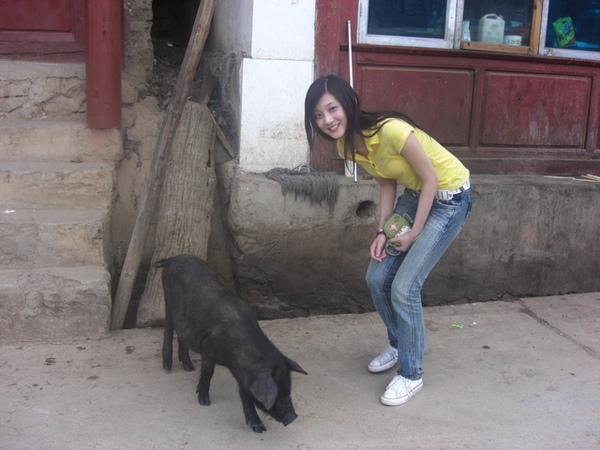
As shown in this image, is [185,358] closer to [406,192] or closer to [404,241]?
[404,241]

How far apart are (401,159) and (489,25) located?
2.95 metres

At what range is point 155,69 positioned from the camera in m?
6.47

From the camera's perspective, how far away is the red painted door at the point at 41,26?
569 centimetres

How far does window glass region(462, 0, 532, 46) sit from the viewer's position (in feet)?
18.5

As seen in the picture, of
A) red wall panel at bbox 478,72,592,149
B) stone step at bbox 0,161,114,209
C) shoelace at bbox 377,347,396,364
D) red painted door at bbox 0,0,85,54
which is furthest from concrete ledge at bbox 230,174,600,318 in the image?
red painted door at bbox 0,0,85,54

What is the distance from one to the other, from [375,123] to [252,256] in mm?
2085

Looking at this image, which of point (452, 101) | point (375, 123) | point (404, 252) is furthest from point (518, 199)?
point (375, 123)

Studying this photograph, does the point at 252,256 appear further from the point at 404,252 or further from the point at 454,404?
the point at 454,404


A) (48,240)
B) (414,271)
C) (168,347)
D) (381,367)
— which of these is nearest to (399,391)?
(381,367)

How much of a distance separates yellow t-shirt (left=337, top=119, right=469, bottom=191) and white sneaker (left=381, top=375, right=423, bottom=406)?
111 centimetres

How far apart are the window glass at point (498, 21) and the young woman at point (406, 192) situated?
262cm

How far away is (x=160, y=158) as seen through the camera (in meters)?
4.60

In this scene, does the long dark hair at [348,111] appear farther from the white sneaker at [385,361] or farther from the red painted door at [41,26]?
the red painted door at [41,26]

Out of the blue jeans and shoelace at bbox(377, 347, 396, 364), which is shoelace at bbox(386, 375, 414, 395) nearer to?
the blue jeans
